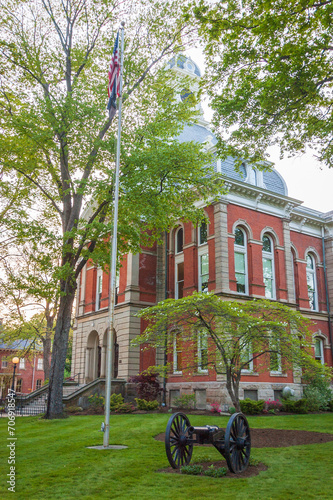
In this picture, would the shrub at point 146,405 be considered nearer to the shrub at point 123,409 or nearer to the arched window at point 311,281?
the shrub at point 123,409

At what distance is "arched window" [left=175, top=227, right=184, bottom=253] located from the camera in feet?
89.4

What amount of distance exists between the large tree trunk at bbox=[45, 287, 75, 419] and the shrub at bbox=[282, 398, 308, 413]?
10.8 meters

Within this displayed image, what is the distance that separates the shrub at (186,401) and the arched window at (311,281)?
11.4 metres

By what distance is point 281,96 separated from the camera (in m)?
11.2

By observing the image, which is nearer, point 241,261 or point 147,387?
point 147,387

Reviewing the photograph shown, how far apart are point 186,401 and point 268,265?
31.4ft

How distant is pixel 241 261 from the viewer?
24.6 meters

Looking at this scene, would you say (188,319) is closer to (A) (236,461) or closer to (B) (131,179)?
(A) (236,461)

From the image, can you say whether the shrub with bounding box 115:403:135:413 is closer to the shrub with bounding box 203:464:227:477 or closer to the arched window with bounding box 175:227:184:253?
the arched window with bounding box 175:227:184:253

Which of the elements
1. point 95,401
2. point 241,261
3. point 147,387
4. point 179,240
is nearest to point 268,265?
point 241,261

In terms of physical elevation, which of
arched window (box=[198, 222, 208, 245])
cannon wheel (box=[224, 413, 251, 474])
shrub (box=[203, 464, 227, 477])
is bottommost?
shrub (box=[203, 464, 227, 477])

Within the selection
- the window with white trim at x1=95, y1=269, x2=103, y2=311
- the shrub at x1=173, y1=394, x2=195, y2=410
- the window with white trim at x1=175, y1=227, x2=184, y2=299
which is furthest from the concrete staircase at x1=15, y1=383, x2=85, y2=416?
the window with white trim at x1=175, y1=227, x2=184, y2=299

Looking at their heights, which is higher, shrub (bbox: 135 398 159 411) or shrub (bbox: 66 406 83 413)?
shrub (bbox: 135 398 159 411)

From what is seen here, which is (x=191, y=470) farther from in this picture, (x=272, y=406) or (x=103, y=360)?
(x=103, y=360)
